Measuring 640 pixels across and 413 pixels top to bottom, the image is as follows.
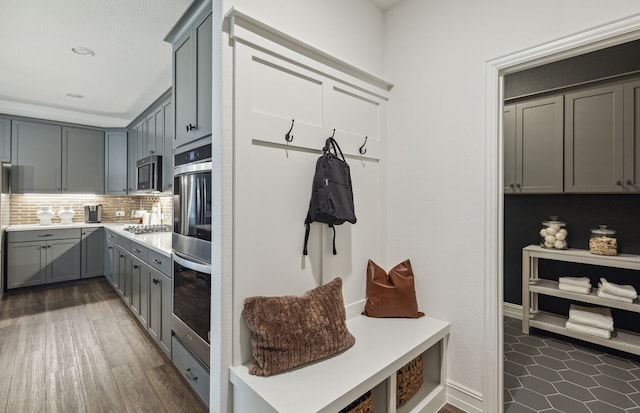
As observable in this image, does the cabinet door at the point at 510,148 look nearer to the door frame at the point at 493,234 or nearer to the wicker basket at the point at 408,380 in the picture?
the door frame at the point at 493,234

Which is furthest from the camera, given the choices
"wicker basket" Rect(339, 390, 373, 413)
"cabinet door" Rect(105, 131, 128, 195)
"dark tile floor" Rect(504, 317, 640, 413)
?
"cabinet door" Rect(105, 131, 128, 195)

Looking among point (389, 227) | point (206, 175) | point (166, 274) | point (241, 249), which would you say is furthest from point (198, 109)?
point (389, 227)

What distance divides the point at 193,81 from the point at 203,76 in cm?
15

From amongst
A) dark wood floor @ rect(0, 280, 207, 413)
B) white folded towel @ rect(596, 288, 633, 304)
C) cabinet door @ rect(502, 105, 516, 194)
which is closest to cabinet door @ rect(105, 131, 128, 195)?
dark wood floor @ rect(0, 280, 207, 413)

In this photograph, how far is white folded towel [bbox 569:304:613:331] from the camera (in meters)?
2.67

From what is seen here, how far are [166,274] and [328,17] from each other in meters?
2.19

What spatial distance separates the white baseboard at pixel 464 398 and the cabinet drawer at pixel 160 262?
6.96 feet

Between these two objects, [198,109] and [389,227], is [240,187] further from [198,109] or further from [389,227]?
[389,227]

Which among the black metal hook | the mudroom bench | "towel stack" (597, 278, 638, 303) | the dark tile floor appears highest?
the black metal hook

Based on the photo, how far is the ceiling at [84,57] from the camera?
7.59 ft

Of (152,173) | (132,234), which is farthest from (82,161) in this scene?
(132,234)

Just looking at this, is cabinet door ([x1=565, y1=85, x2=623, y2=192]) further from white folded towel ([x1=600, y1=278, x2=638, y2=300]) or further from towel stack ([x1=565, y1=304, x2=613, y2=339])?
towel stack ([x1=565, y1=304, x2=613, y2=339])

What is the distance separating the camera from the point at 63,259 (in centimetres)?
479

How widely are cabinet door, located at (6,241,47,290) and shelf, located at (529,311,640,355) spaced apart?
637 cm
